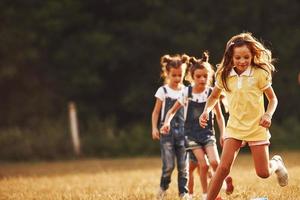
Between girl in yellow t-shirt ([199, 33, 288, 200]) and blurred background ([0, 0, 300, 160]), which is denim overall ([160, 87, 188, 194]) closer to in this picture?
girl in yellow t-shirt ([199, 33, 288, 200])

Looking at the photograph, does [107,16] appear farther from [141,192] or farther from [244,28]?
[141,192]

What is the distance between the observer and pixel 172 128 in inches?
347

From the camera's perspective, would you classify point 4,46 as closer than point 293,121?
No

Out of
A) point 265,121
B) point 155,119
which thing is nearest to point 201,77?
point 155,119

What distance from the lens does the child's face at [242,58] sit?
21.8ft

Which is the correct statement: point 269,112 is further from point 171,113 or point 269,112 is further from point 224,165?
point 171,113

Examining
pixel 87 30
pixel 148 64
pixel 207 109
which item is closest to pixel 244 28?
pixel 148 64

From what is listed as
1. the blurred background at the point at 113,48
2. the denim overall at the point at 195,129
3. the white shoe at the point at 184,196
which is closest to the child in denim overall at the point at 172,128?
the white shoe at the point at 184,196

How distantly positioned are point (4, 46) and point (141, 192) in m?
16.0

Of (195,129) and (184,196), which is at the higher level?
(195,129)

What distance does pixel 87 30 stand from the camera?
81.5 ft

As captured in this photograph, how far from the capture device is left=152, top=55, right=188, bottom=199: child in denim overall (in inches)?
340

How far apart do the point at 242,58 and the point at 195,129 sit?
1827mm

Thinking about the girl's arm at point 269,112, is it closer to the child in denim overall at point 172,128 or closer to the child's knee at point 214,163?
the child's knee at point 214,163
